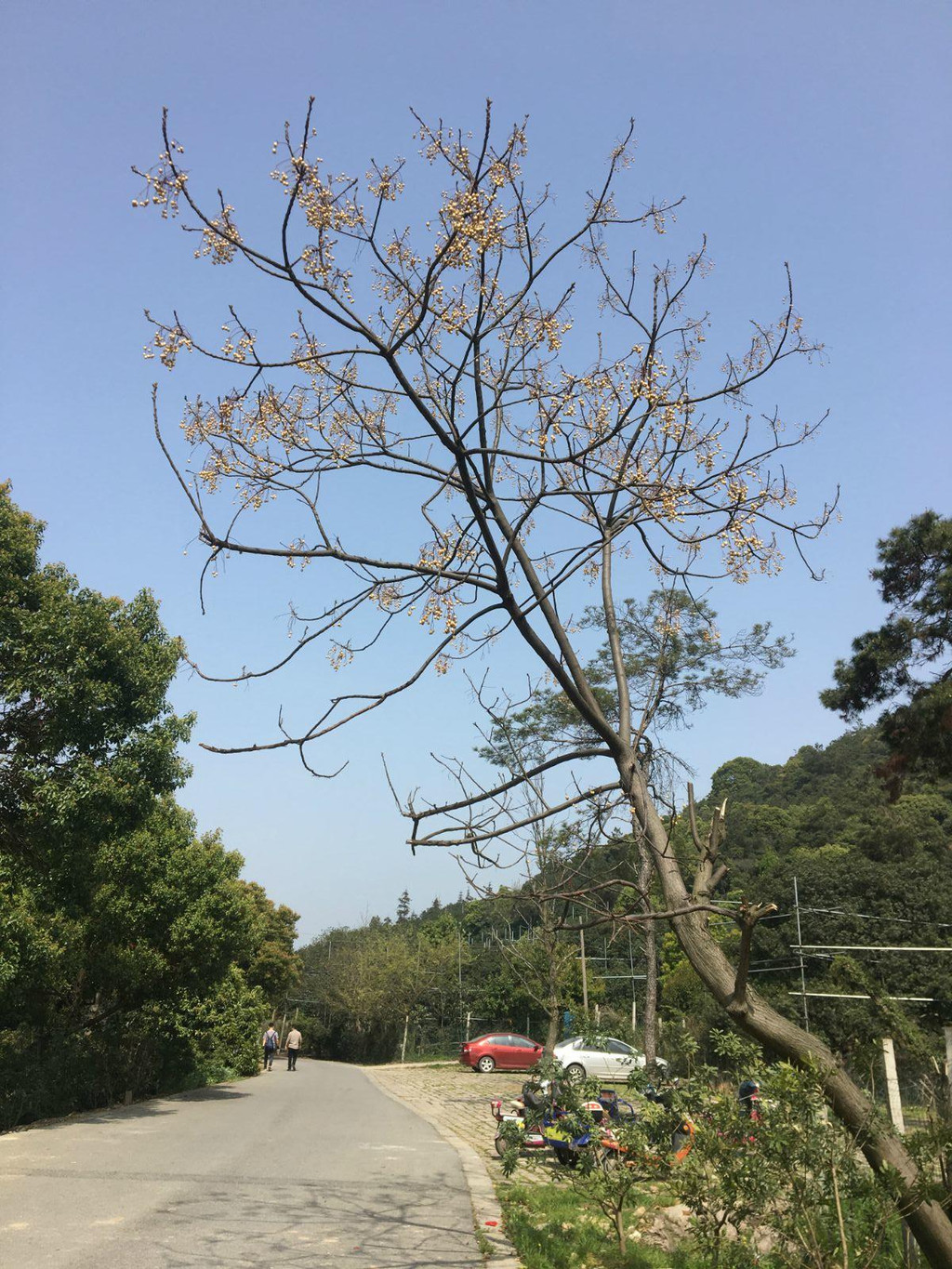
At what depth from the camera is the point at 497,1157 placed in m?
10.9

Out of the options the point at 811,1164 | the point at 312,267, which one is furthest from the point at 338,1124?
the point at 312,267

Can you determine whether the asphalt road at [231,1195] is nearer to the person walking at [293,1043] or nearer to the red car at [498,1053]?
the red car at [498,1053]

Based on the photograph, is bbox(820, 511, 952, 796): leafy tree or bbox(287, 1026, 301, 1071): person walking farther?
bbox(287, 1026, 301, 1071): person walking

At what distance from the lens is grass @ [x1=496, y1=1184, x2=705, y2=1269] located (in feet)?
19.9

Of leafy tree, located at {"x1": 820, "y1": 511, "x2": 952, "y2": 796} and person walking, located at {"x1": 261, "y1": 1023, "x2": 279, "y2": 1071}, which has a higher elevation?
leafy tree, located at {"x1": 820, "y1": 511, "x2": 952, "y2": 796}

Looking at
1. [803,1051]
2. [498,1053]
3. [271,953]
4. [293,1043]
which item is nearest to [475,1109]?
[498,1053]

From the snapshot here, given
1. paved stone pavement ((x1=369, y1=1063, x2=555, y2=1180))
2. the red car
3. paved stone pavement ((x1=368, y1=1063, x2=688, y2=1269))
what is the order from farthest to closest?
1. the red car
2. paved stone pavement ((x1=369, y1=1063, x2=555, y2=1180))
3. paved stone pavement ((x1=368, y1=1063, x2=688, y2=1269))

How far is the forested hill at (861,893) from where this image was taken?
2591cm

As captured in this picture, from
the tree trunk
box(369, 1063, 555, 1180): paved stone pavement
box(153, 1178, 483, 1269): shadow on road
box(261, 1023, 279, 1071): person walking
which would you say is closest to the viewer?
the tree trunk

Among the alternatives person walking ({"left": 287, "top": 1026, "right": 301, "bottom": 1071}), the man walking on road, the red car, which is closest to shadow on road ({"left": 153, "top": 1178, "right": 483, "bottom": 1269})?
the red car

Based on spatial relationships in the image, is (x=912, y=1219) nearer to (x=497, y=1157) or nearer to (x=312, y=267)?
(x=312, y=267)

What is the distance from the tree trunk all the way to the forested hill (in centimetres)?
1325

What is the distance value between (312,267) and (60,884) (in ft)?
36.7

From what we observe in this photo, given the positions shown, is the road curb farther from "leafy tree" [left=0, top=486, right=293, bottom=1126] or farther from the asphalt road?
"leafy tree" [left=0, top=486, right=293, bottom=1126]
